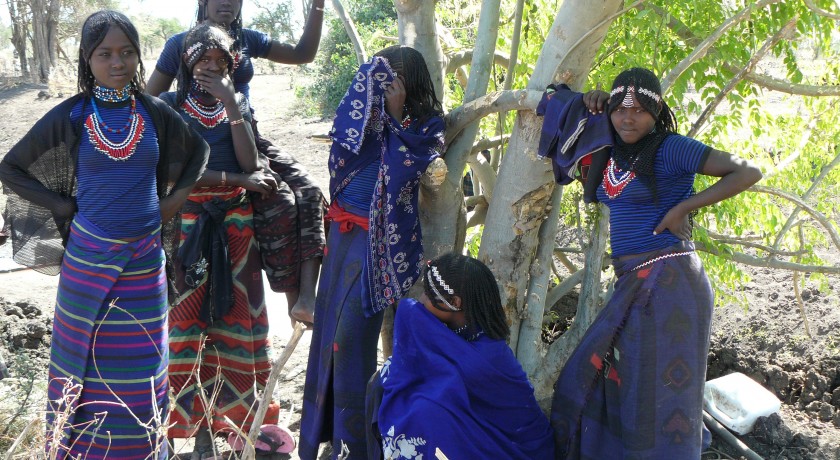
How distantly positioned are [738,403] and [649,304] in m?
1.96

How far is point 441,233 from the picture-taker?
13.2 feet

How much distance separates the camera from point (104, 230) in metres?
3.28

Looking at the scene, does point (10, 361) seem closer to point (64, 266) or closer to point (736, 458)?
point (64, 266)

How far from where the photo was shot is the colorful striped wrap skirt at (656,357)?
9.87 ft

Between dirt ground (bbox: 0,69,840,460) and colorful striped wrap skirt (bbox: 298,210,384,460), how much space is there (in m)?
0.69

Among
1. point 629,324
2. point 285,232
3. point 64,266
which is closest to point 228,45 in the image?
point 285,232

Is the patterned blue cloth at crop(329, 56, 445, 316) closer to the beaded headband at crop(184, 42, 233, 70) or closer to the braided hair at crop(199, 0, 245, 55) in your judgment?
the beaded headband at crop(184, 42, 233, 70)

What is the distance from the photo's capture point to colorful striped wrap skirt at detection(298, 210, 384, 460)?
3.68m

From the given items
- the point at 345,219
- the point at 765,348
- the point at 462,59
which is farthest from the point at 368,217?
the point at 765,348

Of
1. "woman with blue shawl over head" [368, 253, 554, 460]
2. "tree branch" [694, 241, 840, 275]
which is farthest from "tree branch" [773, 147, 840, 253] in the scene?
"woman with blue shawl over head" [368, 253, 554, 460]

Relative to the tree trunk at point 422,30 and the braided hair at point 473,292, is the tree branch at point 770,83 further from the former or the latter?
the braided hair at point 473,292

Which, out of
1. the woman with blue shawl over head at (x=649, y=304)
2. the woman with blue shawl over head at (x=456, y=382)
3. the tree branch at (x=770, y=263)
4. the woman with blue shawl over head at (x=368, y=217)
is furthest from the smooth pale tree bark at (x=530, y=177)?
the tree branch at (x=770, y=263)

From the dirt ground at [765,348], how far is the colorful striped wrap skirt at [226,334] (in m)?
0.42

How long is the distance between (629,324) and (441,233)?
47.0 inches
